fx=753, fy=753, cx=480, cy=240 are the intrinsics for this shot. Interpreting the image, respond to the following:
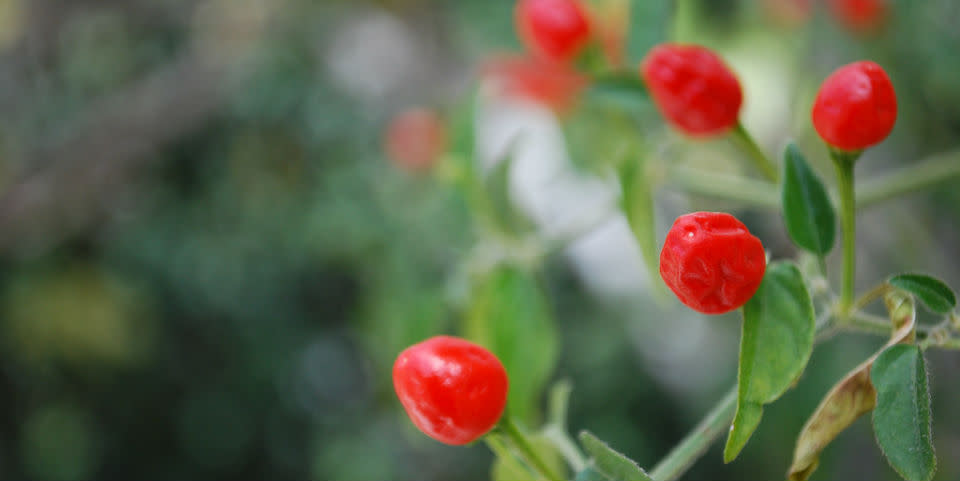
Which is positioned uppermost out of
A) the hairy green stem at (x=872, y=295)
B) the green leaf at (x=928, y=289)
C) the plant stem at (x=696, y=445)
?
the green leaf at (x=928, y=289)

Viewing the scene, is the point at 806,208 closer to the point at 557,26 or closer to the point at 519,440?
the point at 519,440

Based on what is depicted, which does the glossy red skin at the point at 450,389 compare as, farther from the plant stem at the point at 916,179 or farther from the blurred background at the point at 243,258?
the blurred background at the point at 243,258

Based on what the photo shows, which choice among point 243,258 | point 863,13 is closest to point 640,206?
point 863,13

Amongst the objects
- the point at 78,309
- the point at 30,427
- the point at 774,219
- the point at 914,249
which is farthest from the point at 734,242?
the point at 30,427

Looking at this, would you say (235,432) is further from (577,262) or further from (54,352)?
(577,262)

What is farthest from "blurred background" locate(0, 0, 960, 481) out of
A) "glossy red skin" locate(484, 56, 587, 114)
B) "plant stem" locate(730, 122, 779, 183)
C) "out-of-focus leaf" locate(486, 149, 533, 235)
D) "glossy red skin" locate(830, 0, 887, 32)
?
"plant stem" locate(730, 122, 779, 183)

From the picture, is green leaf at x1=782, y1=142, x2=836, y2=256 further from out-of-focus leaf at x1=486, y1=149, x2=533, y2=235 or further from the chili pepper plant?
out-of-focus leaf at x1=486, y1=149, x2=533, y2=235

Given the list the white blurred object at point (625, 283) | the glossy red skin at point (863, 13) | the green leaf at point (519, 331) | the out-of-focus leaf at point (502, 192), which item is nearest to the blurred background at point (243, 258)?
the white blurred object at point (625, 283)
